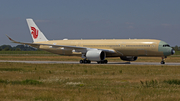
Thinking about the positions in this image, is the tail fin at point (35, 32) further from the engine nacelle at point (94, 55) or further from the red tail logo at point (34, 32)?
the engine nacelle at point (94, 55)

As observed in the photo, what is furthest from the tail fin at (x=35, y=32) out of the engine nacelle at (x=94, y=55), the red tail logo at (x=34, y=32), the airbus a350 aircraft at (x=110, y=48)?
the engine nacelle at (x=94, y=55)

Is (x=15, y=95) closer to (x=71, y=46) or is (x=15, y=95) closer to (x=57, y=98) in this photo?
(x=57, y=98)

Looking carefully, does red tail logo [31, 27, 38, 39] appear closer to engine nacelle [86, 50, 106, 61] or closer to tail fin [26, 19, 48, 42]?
tail fin [26, 19, 48, 42]

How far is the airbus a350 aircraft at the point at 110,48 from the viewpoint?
143 feet

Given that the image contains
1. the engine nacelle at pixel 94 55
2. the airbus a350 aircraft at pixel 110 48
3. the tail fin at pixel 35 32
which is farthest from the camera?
the tail fin at pixel 35 32

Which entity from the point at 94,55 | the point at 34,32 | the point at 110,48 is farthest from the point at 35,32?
the point at 110,48

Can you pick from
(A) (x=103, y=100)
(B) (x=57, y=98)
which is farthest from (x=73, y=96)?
(A) (x=103, y=100)

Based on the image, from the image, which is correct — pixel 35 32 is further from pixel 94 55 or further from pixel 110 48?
pixel 110 48

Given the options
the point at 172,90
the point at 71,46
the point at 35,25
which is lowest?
the point at 172,90

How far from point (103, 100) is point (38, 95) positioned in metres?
A: 3.49

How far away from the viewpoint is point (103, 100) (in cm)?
1270

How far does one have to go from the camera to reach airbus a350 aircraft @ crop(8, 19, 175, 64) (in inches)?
1715

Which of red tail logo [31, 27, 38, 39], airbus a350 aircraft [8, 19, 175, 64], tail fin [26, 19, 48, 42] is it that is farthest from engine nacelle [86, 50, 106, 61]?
red tail logo [31, 27, 38, 39]

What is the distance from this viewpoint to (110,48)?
4684 cm
